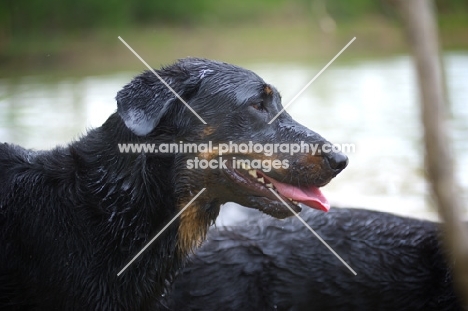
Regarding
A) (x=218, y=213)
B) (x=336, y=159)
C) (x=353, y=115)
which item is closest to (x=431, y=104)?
(x=336, y=159)

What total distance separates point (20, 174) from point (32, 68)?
19.1 meters

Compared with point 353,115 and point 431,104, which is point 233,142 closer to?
point 431,104

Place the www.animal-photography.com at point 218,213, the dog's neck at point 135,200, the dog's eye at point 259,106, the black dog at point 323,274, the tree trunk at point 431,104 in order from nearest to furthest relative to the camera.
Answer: the tree trunk at point 431,104
the www.animal-photography.com at point 218,213
the dog's neck at point 135,200
the dog's eye at point 259,106
the black dog at point 323,274

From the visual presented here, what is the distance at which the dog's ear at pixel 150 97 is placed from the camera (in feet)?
14.2

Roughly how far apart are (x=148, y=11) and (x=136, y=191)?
30352mm

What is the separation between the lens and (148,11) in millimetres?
33844

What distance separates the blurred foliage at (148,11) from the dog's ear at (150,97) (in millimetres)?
22272

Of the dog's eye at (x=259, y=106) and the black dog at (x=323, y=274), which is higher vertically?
the dog's eye at (x=259, y=106)

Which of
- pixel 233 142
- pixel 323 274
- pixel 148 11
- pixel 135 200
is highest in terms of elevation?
pixel 148 11

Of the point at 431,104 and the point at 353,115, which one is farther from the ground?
the point at 431,104

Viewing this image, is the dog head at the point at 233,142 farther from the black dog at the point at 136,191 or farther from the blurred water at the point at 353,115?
the blurred water at the point at 353,115

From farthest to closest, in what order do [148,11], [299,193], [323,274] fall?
[148,11]
[323,274]
[299,193]

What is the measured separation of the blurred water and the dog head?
0.83 metres

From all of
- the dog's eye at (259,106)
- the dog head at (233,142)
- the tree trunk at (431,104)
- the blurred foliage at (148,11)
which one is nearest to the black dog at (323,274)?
the dog head at (233,142)
